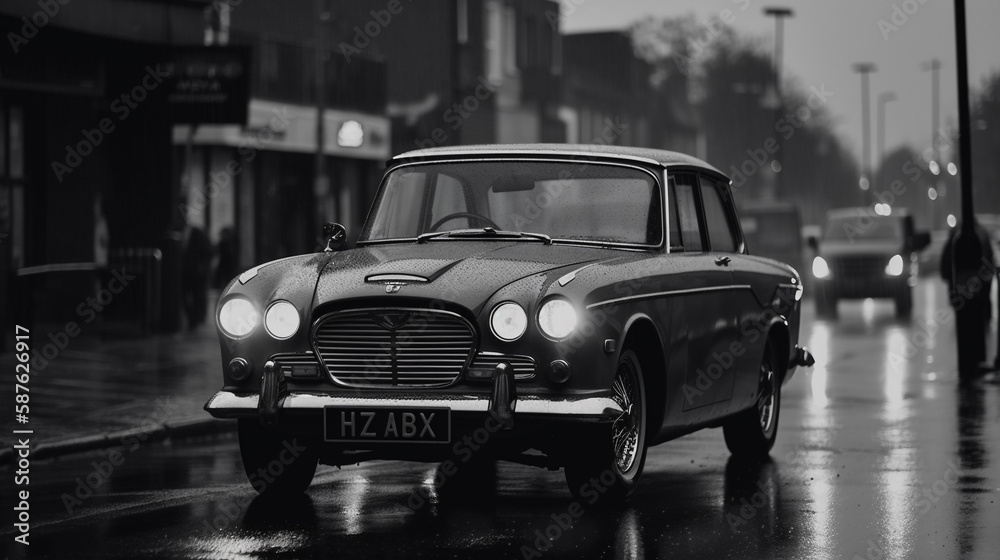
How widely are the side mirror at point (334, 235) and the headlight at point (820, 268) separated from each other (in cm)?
2362

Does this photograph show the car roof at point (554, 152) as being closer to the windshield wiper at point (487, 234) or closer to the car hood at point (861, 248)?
the windshield wiper at point (487, 234)

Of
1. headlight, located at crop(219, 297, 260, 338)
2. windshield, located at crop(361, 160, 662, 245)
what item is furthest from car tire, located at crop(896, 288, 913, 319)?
headlight, located at crop(219, 297, 260, 338)

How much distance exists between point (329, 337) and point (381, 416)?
1.61 ft

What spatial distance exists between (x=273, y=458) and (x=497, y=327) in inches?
58.1

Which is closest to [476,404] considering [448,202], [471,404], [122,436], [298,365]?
[471,404]

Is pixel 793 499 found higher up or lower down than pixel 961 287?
lower down

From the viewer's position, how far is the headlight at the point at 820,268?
104 ft

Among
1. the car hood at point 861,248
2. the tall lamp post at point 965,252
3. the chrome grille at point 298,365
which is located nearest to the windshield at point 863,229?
the car hood at point 861,248

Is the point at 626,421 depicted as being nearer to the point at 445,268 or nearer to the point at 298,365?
the point at 445,268

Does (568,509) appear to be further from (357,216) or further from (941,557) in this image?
(357,216)

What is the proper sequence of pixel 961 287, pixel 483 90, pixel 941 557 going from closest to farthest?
pixel 941 557 < pixel 961 287 < pixel 483 90

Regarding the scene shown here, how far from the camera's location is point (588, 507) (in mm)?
7820

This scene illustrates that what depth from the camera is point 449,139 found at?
1719 inches

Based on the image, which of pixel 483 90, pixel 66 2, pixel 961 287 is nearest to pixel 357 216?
pixel 483 90
